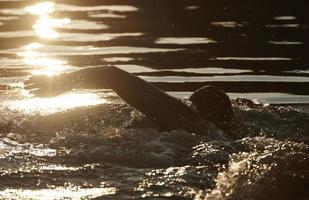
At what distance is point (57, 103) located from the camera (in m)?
14.2

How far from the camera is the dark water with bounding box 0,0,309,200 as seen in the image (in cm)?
827

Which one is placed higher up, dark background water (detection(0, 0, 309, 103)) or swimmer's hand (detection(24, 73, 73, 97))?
swimmer's hand (detection(24, 73, 73, 97))

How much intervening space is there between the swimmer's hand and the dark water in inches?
28.1

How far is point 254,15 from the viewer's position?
30.4 metres

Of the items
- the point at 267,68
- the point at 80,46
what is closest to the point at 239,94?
the point at 267,68

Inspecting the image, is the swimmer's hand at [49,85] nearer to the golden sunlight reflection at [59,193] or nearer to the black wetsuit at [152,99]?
the black wetsuit at [152,99]

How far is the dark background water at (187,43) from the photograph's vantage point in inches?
707

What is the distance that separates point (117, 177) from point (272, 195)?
1.87m

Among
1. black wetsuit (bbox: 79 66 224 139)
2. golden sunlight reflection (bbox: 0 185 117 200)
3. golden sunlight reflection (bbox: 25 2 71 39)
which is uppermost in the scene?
black wetsuit (bbox: 79 66 224 139)

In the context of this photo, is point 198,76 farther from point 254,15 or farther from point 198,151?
point 254,15

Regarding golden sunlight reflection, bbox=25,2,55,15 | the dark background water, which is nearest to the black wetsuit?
the dark background water

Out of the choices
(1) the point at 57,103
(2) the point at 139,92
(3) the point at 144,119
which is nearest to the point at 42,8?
(1) the point at 57,103

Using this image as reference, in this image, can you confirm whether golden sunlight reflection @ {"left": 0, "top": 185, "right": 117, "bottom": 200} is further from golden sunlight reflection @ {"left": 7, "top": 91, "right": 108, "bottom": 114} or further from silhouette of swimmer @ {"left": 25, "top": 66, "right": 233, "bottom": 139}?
golden sunlight reflection @ {"left": 7, "top": 91, "right": 108, "bottom": 114}

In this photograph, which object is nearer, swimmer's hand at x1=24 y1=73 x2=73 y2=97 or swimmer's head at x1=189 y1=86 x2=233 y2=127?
swimmer's hand at x1=24 y1=73 x2=73 y2=97
